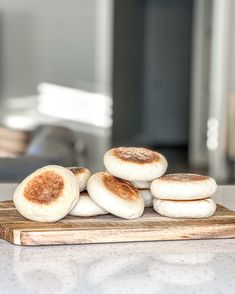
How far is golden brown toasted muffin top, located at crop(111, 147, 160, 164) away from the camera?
1122mm

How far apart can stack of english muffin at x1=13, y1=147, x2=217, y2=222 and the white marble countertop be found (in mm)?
69

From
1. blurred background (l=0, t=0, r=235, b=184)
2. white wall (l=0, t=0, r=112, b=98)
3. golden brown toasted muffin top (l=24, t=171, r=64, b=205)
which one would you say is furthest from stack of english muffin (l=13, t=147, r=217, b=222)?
white wall (l=0, t=0, r=112, b=98)

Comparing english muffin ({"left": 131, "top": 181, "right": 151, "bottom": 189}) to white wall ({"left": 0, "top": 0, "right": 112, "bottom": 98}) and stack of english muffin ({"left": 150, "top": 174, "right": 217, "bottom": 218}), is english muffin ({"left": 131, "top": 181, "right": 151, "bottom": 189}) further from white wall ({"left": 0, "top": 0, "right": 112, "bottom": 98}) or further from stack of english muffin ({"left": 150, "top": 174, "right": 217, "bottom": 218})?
white wall ({"left": 0, "top": 0, "right": 112, "bottom": 98})

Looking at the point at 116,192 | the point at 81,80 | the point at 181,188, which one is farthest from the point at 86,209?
the point at 81,80

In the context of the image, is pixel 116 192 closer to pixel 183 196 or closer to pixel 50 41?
pixel 183 196

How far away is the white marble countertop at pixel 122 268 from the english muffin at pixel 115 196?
0.22ft

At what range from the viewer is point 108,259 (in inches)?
37.5

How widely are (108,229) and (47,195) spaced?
0.39ft

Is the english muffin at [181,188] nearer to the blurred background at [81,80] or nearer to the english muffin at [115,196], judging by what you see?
the english muffin at [115,196]

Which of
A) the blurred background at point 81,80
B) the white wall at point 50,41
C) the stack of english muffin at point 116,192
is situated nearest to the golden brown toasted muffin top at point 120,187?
the stack of english muffin at point 116,192

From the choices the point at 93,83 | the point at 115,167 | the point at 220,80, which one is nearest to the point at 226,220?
the point at 115,167

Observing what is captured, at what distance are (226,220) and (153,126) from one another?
28.1ft

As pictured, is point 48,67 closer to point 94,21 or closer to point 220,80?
point 94,21

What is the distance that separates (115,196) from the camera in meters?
1.08
